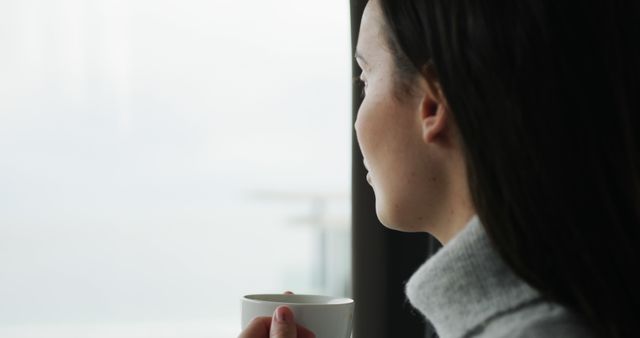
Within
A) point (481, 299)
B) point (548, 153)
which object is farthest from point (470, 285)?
point (548, 153)

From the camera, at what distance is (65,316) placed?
208 centimetres

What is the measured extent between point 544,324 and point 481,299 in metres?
0.07

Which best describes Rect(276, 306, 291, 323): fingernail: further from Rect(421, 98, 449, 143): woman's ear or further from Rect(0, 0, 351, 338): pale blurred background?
Rect(0, 0, 351, 338): pale blurred background

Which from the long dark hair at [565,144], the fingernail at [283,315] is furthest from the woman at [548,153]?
the fingernail at [283,315]

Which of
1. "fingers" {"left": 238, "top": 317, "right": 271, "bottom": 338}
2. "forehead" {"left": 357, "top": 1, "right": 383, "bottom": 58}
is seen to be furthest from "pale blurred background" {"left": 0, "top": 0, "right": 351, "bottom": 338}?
"fingers" {"left": 238, "top": 317, "right": 271, "bottom": 338}

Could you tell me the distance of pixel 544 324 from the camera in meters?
0.63

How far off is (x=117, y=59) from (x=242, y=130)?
14.6 inches

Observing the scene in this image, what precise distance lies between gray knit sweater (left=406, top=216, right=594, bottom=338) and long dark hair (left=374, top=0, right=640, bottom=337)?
0.02 m

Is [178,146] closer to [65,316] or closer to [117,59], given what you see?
[117,59]

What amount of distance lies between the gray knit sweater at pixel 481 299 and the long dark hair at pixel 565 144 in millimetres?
18

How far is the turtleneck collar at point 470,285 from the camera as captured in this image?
0.68 metres

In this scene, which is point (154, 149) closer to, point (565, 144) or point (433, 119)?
point (433, 119)

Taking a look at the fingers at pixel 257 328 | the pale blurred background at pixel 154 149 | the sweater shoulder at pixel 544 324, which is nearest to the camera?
the sweater shoulder at pixel 544 324

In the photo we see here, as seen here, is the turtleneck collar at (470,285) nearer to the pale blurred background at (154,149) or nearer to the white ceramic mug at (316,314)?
the white ceramic mug at (316,314)
